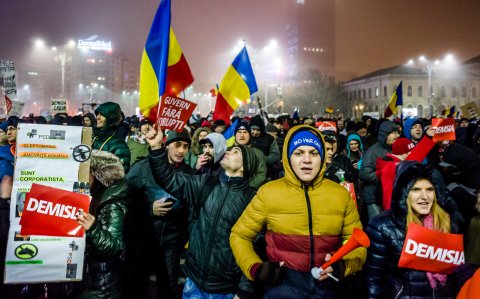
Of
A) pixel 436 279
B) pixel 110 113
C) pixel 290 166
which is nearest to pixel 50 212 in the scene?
pixel 290 166

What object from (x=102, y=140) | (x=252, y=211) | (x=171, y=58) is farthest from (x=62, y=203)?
(x=171, y=58)

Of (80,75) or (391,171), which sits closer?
(391,171)

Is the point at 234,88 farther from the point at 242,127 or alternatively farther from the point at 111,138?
the point at 111,138

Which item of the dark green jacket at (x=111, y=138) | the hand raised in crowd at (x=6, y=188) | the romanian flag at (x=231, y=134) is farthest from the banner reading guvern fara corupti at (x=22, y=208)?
the romanian flag at (x=231, y=134)

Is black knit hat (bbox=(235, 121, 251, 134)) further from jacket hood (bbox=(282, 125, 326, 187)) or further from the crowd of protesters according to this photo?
jacket hood (bbox=(282, 125, 326, 187))

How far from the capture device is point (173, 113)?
191 inches

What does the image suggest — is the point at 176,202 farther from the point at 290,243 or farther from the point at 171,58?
the point at 171,58

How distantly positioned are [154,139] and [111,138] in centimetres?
201

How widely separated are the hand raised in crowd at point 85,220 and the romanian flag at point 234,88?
5.50 meters

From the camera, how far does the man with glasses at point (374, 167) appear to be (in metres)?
6.29

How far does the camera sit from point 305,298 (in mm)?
2891

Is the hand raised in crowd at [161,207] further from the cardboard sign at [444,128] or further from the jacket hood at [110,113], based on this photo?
the cardboard sign at [444,128]

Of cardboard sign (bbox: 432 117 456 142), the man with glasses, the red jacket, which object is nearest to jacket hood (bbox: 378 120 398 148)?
the man with glasses

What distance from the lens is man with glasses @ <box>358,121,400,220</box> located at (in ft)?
20.6
